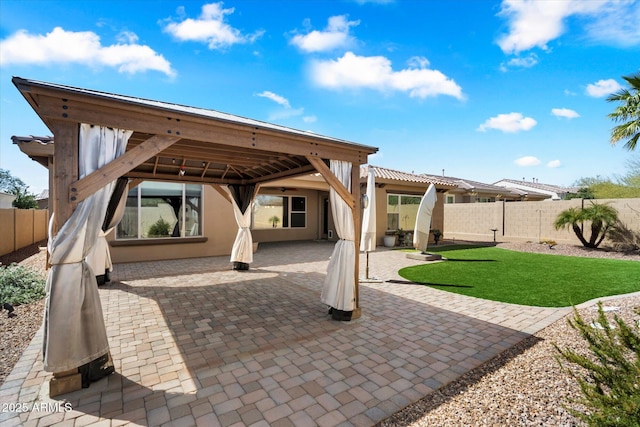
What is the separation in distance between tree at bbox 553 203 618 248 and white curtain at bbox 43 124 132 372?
15726 millimetres

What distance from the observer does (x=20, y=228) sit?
36.3ft

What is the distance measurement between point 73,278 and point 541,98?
15040mm

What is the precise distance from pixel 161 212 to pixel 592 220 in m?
16.9

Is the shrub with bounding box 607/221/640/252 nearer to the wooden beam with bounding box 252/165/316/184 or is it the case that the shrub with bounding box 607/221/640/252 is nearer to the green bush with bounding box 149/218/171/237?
the wooden beam with bounding box 252/165/316/184

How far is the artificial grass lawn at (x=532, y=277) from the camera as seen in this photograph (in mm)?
5965

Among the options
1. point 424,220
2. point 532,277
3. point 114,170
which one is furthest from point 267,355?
point 424,220

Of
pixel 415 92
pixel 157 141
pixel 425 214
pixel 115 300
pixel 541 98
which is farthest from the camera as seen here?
pixel 415 92

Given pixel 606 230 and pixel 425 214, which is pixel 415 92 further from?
pixel 606 230

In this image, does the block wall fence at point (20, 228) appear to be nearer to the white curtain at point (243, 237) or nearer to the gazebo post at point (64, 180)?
the white curtain at point (243, 237)

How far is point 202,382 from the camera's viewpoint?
9.76 ft

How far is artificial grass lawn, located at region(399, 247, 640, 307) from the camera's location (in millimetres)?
5965

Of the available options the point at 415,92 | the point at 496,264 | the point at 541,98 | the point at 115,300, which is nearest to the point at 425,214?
the point at 496,264

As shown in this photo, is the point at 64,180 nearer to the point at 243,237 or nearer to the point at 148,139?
the point at 148,139

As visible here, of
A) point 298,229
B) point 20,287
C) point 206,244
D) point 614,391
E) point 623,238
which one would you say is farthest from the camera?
point 298,229
